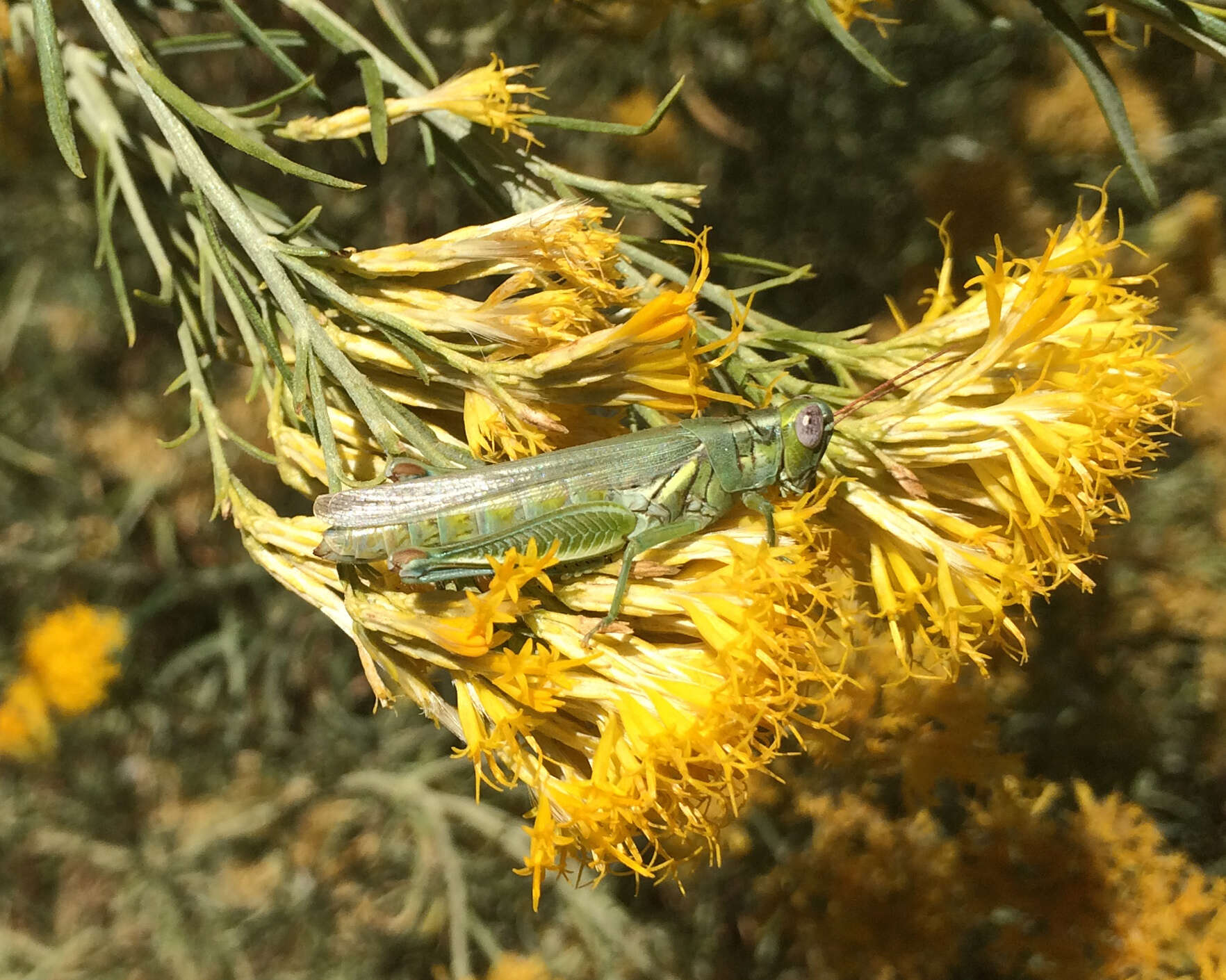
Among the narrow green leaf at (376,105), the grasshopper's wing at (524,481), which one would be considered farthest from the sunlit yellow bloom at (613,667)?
the narrow green leaf at (376,105)

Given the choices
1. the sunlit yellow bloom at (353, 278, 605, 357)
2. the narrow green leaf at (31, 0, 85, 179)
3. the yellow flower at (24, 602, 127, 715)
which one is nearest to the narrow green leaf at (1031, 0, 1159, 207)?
the sunlit yellow bloom at (353, 278, 605, 357)

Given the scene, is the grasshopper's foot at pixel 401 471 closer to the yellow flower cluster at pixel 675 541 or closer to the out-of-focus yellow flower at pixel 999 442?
→ the yellow flower cluster at pixel 675 541

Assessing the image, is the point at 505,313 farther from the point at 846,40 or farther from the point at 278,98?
the point at 846,40

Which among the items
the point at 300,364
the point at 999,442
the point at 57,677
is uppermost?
the point at 300,364

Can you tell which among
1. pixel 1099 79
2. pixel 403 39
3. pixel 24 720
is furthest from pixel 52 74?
pixel 24 720

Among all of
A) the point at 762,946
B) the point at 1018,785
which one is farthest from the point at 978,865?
the point at 762,946

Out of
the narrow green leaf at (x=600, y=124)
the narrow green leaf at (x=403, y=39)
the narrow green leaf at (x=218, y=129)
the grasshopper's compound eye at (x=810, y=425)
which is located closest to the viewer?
the narrow green leaf at (x=218, y=129)
